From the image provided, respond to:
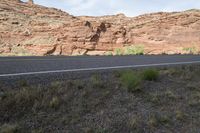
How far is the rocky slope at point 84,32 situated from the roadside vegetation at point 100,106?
29.5 meters

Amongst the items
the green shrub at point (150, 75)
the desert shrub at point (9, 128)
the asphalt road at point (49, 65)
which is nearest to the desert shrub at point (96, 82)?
the asphalt road at point (49, 65)

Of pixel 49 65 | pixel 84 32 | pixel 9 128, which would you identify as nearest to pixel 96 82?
pixel 9 128

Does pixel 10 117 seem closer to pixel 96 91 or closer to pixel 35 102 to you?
pixel 35 102

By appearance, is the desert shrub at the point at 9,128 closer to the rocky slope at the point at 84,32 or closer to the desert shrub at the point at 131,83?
the desert shrub at the point at 131,83

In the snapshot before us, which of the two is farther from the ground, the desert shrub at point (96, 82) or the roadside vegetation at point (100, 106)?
the desert shrub at point (96, 82)

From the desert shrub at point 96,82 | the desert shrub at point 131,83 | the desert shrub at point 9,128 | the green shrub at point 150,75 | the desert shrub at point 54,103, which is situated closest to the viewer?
the desert shrub at point 9,128

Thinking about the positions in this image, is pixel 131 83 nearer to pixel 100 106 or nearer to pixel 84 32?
pixel 100 106

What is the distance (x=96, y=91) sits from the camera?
24.4 feet

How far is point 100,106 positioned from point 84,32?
122ft

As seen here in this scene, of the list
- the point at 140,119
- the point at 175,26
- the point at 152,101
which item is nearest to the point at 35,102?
the point at 140,119

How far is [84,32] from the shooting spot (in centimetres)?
4394

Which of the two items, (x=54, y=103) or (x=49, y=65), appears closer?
(x=54, y=103)

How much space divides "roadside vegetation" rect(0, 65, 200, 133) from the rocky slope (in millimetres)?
29495

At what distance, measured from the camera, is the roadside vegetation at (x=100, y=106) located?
5.98 metres
